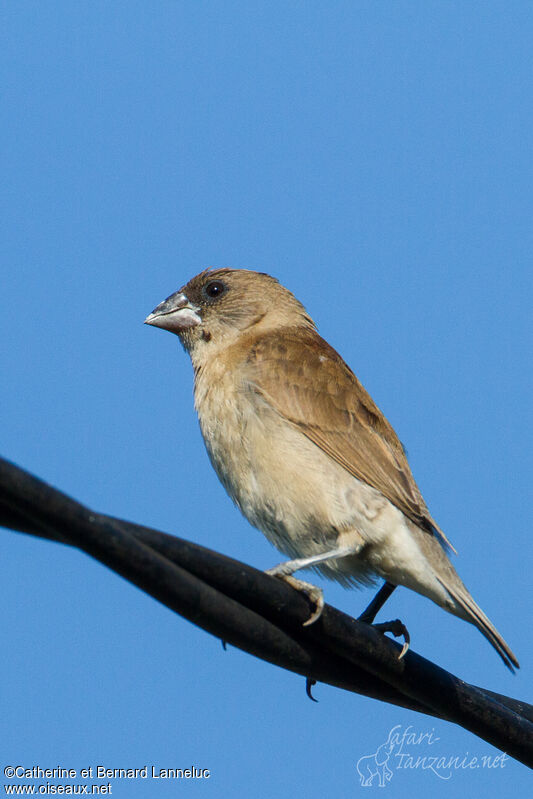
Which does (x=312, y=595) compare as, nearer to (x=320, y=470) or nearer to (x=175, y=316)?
(x=320, y=470)

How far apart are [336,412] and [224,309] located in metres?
1.46

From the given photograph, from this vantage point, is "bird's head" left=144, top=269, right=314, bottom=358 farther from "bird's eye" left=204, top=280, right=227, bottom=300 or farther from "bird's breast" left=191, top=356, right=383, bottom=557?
"bird's breast" left=191, top=356, right=383, bottom=557

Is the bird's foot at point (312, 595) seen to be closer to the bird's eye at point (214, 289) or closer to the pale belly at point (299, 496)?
the pale belly at point (299, 496)

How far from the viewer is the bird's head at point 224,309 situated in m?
6.29

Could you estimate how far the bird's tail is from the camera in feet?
13.9

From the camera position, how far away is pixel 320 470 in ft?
16.0

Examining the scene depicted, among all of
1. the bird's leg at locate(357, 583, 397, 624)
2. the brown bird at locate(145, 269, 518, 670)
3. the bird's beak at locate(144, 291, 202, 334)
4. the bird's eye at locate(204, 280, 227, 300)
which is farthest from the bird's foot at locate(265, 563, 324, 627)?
the bird's eye at locate(204, 280, 227, 300)

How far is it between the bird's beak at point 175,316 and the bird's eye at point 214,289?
13cm

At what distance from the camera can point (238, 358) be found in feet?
18.3

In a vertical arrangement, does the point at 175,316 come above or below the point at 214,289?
below

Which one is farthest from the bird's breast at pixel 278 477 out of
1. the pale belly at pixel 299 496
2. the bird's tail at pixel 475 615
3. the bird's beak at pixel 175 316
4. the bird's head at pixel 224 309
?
the bird's beak at pixel 175 316

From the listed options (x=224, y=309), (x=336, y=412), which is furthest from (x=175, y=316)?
(x=336, y=412)

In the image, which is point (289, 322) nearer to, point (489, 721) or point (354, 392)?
point (354, 392)

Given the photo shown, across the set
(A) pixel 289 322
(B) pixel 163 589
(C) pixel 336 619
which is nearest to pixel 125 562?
(B) pixel 163 589
